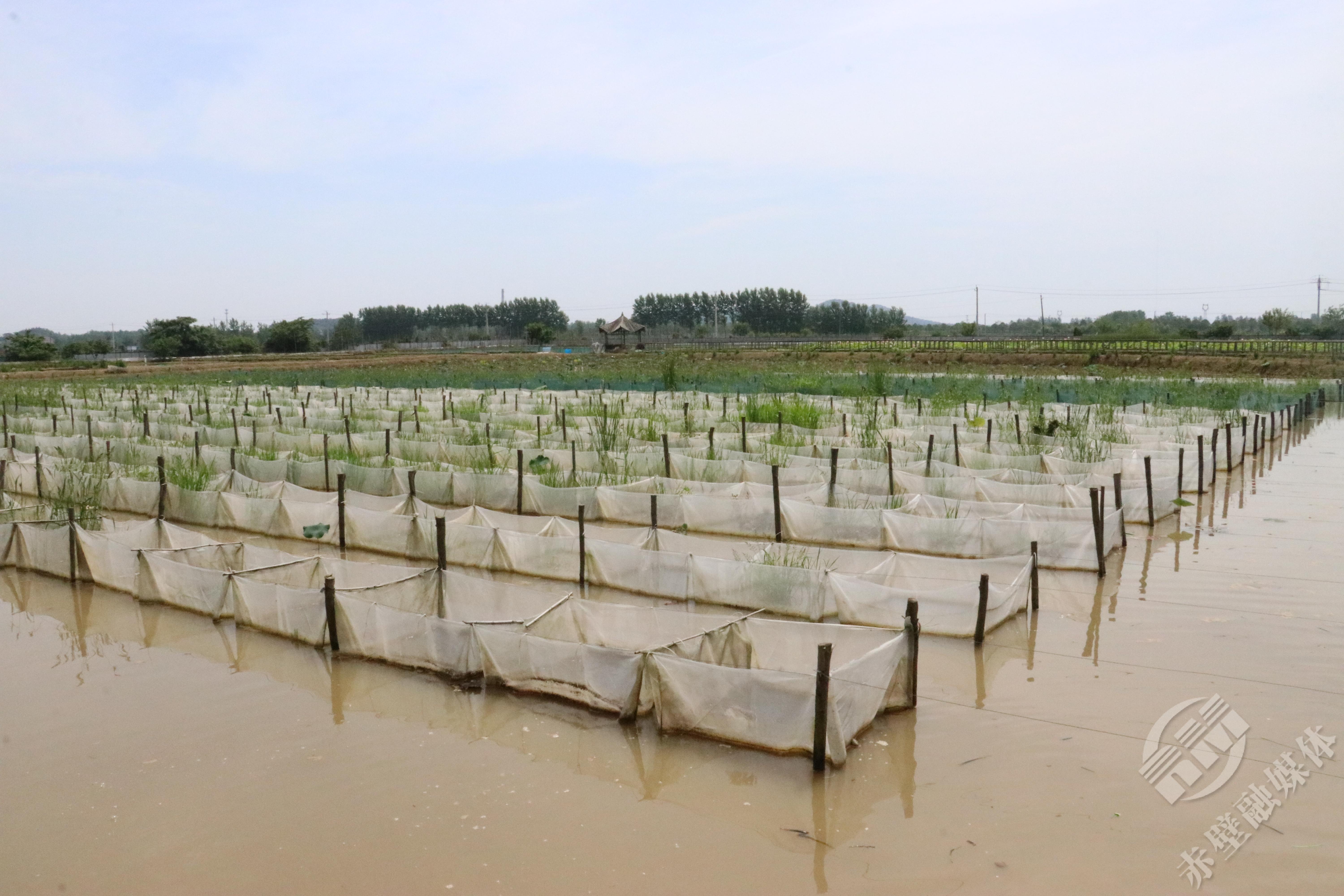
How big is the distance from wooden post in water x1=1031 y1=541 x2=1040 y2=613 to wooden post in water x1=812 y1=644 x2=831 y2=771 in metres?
2.99

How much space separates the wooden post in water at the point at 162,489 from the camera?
10.2 meters

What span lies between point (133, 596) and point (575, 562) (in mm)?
3663

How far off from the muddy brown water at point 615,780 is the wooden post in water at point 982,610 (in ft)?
0.33

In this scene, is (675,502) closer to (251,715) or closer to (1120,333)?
(251,715)

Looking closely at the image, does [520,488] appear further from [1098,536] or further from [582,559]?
[1098,536]

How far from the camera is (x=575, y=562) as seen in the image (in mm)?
8023

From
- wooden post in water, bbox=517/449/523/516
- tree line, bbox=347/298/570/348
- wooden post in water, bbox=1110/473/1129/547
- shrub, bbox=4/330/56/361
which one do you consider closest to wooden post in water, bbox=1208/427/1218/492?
wooden post in water, bbox=1110/473/1129/547

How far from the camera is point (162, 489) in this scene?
10195 mm

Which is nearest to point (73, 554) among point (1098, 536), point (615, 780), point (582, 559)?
point (582, 559)

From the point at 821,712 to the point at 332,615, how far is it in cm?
348

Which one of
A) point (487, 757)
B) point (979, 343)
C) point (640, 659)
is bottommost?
point (487, 757)

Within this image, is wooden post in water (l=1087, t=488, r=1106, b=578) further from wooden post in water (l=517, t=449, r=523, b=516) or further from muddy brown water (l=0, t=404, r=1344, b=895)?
wooden post in water (l=517, t=449, r=523, b=516)

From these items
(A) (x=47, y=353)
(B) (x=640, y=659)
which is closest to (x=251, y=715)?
(B) (x=640, y=659)

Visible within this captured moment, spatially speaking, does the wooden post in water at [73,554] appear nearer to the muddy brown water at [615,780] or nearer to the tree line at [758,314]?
the muddy brown water at [615,780]
